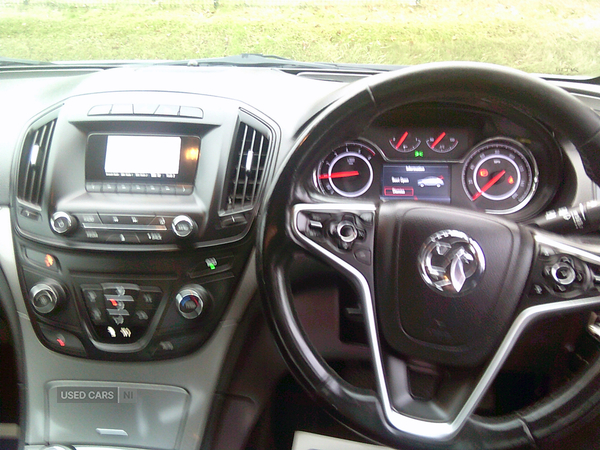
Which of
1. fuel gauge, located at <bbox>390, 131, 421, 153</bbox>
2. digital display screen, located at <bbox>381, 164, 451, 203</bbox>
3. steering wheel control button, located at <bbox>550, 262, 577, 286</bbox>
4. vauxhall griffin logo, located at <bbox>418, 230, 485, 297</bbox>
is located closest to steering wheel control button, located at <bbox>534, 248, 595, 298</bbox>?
steering wheel control button, located at <bbox>550, 262, 577, 286</bbox>

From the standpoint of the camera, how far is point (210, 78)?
1623 mm

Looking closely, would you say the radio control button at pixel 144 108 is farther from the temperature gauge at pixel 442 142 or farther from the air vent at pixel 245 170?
the temperature gauge at pixel 442 142

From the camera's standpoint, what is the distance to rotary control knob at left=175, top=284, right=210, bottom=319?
1437 mm

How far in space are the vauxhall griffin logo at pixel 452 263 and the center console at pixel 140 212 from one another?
1.75ft

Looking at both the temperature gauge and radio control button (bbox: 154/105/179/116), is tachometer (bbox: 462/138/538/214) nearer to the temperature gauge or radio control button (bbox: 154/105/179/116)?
the temperature gauge

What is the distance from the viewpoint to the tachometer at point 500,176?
1404 mm

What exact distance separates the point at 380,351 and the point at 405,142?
0.61 metres

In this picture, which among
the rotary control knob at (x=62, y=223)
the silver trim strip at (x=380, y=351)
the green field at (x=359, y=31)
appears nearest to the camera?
the silver trim strip at (x=380, y=351)

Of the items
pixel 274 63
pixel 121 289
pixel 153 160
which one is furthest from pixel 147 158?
pixel 274 63

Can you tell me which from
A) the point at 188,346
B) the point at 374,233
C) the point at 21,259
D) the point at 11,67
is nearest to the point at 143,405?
the point at 188,346

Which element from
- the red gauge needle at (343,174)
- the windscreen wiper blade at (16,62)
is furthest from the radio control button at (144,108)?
the windscreen wiper blade at (16,62)

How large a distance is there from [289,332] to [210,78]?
35.1 inches

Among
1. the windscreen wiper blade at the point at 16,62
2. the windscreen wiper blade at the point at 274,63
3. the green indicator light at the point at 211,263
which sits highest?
the windscreen wiper blade at the point at 274,63

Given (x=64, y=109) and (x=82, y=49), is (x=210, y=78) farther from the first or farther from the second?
(x=82, y=49)
